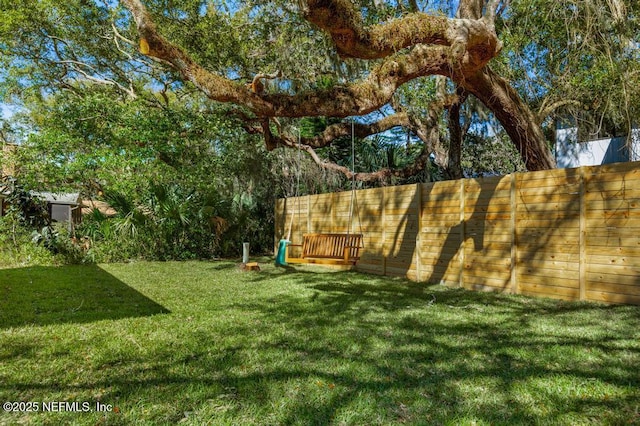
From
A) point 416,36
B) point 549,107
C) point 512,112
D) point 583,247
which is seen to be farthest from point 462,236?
point 549,107

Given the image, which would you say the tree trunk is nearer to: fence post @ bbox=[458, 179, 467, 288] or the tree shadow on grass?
fence post @ bbox=[458, 179, 467, 288]

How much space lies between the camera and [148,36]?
14.8ft

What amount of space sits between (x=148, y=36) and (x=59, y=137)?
24.8ft

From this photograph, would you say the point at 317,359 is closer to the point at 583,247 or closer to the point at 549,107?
the point at 583,247

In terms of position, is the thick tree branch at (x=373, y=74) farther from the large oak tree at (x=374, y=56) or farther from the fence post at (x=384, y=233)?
the fence post at (x=384, y=233)

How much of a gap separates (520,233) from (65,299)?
22.2ft

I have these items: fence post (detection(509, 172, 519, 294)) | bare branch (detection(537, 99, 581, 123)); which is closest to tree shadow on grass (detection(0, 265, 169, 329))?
fence post (detection(509, 172, 519, 294))

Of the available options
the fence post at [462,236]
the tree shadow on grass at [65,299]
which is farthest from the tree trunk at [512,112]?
the tree shadow on grass at [65,299]

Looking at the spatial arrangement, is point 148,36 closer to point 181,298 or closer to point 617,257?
point 181,298

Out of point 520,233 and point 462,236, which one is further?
point 462,236

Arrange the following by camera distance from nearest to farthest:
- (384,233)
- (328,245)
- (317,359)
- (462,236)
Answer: (317,359) → (328,245) → (462,236) → (384,233)

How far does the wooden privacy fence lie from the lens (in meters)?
4.91

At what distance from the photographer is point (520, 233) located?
19.3ft

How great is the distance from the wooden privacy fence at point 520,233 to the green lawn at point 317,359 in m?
0.53
